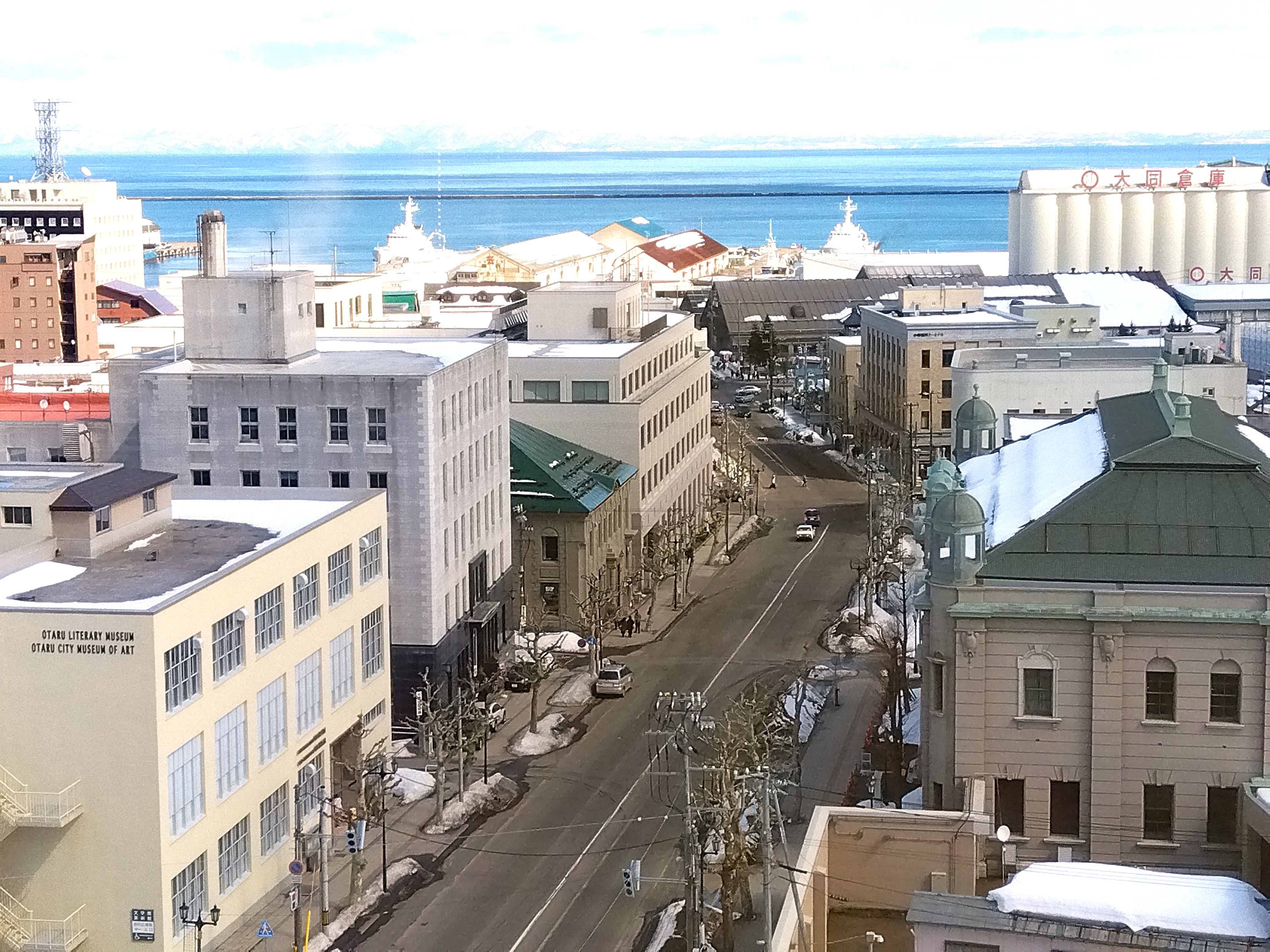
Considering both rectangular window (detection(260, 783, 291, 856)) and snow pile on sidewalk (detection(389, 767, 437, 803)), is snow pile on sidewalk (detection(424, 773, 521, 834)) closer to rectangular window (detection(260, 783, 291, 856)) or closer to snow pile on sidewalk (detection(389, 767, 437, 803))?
snow pile on sidewalk (detection(389, 767, 437, 803))

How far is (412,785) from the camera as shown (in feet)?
183

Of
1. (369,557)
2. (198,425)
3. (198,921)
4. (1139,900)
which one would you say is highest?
(198,425)

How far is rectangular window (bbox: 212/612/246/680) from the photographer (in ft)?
147

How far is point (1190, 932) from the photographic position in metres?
30.8

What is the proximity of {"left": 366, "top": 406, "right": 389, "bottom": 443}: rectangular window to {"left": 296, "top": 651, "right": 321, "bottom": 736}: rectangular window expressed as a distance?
1146 cm

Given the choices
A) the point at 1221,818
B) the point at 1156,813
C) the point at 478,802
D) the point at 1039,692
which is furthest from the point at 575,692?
the point at 1221,818

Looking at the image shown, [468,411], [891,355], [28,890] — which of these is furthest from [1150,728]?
[891,355]

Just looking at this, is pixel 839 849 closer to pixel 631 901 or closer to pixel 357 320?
pixel 631 901

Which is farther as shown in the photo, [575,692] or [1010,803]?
[575,692]

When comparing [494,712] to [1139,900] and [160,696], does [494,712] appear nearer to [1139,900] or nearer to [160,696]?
[160,696]

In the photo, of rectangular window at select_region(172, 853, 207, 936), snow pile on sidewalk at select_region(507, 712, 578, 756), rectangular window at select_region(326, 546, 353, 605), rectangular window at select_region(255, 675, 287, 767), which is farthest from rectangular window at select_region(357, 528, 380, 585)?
rectangular window at select_region(172, 853, 207, 936)

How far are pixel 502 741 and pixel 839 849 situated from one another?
25826 mm

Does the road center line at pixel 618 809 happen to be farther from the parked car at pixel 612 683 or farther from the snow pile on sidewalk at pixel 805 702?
the snow pile on sidewalk at pixel 805 702

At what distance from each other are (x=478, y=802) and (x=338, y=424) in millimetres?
13993
